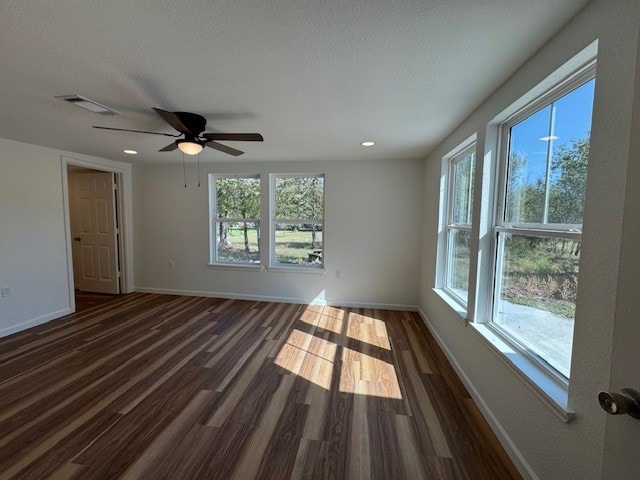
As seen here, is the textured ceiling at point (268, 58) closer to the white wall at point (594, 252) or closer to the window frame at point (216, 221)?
the white wall at point (594, 252)

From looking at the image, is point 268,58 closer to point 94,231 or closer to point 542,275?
point 542,275

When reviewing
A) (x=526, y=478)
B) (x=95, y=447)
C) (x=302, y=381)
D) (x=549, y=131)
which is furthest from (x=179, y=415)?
(x=549, y=131)

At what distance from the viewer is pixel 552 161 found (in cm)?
152

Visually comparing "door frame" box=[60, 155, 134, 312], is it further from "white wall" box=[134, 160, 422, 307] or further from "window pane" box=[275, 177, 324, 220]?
"window pane" box=[275, 177, 324, 220]

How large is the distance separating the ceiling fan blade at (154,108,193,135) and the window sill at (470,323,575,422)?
2.65 meters

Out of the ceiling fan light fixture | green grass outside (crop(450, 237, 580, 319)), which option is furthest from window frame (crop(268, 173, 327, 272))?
green grass outside (crop(450, 237, 580, 319))

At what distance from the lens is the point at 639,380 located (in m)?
0.60

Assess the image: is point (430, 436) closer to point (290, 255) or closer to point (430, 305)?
point (430, 305)

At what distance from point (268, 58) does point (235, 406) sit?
227cm

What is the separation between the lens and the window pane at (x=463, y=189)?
2664 millimetres

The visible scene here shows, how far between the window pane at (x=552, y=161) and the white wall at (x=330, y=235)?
2.25 m

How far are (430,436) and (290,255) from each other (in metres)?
3.24

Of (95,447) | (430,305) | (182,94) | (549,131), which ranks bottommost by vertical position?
(95,447)

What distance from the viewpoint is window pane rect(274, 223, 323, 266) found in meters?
4.52
